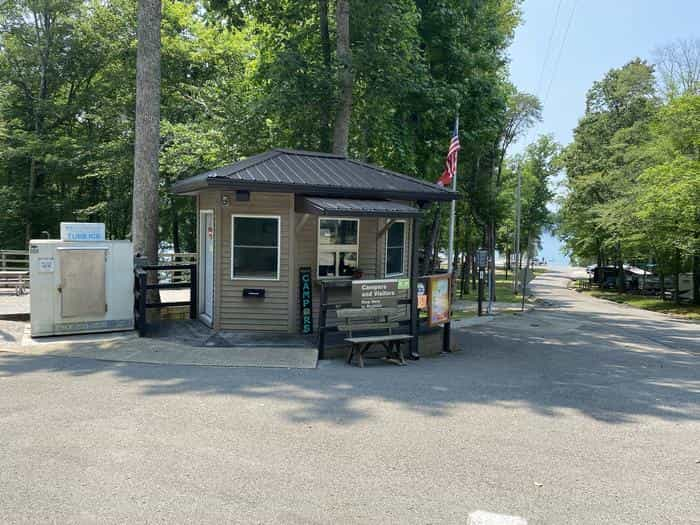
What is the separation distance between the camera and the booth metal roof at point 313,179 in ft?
31.1

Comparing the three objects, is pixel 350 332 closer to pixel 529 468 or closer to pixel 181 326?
pixel 181 326

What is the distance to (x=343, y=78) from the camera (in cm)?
1413

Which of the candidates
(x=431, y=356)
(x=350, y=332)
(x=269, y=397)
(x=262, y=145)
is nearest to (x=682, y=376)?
(x=431, y=356)

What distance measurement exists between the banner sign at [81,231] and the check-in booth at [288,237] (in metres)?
1.88

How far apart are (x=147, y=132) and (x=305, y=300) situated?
5.70 m

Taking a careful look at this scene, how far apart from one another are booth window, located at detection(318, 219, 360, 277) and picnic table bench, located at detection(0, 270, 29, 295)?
12.3 m

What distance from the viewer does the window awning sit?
9336 mm

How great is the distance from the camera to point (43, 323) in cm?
953

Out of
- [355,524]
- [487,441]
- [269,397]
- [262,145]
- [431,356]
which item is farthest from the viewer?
[262,145]

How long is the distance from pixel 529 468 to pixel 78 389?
5.27 m

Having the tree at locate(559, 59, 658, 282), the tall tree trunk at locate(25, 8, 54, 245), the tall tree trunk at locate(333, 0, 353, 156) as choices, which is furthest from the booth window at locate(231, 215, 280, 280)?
the tree at locate(559, 59, 658, 282)

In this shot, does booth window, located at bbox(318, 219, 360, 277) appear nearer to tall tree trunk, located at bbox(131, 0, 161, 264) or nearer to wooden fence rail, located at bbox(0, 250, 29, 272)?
tall tree trunk, located at bbox(131, 0, 161, 264)

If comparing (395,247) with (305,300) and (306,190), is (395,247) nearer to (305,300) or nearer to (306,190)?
(305,300)

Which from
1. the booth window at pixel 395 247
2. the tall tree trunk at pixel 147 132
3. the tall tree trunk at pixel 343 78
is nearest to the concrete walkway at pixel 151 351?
the booth window at pixel 395 247
